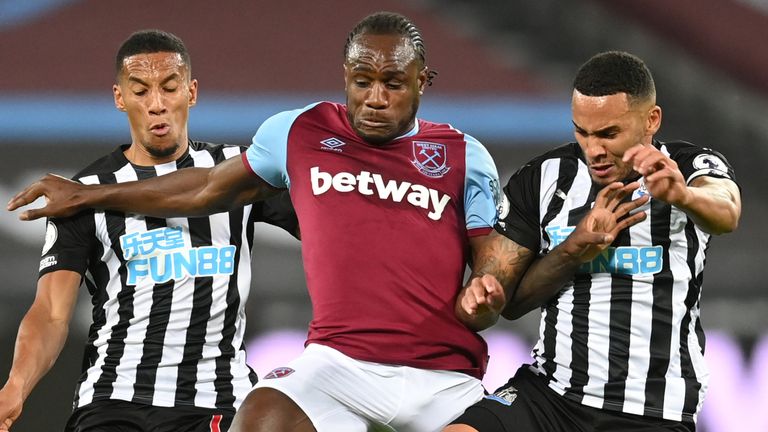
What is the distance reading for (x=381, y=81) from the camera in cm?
347

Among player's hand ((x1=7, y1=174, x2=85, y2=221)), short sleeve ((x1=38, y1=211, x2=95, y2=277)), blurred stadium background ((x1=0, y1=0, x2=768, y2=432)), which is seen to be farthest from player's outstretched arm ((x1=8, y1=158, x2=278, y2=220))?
blurred stadium background ((x1=0, y1=0, x2=768, y2=432))

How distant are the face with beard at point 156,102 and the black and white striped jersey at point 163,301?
9.9 inches

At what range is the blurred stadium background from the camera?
6133 millimetres

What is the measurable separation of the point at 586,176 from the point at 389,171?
0.65m

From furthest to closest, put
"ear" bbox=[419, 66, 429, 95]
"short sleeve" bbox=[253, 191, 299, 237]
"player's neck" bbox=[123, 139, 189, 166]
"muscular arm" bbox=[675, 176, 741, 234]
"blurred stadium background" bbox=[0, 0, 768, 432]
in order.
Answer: "blurred stadium background" bbox=[0, 0, 768, 432] < "player's neck" bbox=[123, 139, 189, 166] < "short sleeve" bbox=[253, 191, 299, 237] < "ear" bbox=[419, 66, 429, 95] < "muscular arm" bbox=[675, 176, 741, 234]

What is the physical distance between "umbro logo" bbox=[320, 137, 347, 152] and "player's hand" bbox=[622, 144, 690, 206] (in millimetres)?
938

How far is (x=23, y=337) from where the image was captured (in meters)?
3.88

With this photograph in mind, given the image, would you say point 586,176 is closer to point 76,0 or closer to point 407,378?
point 407,378

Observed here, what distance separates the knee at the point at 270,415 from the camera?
3154 mm

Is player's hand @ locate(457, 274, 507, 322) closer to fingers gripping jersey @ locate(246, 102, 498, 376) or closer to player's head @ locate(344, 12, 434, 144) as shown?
fingers gripping jersey @ locate(246, 102, 498, 376)

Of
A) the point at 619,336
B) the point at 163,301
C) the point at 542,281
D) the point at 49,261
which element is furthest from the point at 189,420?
the point at 619,336

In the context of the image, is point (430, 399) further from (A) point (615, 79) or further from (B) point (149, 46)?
(B) point (149, 46)

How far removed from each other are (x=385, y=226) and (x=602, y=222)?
656 millimetres

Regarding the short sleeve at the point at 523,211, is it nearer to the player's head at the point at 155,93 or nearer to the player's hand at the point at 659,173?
the player's hand at the point at 659,173
